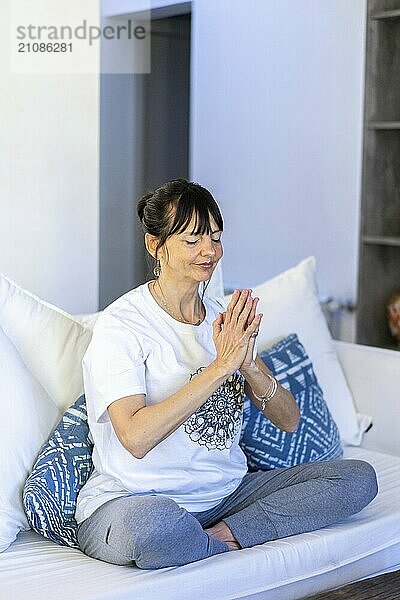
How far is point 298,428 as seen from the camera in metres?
2.42

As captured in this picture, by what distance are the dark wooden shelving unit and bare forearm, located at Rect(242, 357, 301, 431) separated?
1.46 metres

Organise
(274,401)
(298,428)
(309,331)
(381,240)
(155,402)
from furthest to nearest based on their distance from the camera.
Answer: (381,240) < (309,331) < (298,428) < (274,401) < (155,402)

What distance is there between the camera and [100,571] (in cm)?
182

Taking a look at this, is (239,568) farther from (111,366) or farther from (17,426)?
(17,426)

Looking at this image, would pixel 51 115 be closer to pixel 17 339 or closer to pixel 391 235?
pixel 17 339

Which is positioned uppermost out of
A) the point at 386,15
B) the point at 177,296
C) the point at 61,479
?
the point at 386,15

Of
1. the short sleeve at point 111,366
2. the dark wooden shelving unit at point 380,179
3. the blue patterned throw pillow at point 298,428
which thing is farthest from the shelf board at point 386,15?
the short sleeve at point 111,366

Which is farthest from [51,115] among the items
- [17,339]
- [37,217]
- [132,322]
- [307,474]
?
[307,474]

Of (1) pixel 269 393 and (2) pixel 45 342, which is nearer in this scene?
(1) pixel 269 393

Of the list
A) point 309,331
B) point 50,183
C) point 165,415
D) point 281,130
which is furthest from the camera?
point 281,130

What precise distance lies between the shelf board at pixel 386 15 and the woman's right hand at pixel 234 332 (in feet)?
5.83

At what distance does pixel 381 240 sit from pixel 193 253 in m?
1.63

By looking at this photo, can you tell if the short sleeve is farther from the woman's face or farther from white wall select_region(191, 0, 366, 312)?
white wall select_region(191, 0, 366, 312)

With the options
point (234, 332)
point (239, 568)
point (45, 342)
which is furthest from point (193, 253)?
point (239, 568)
